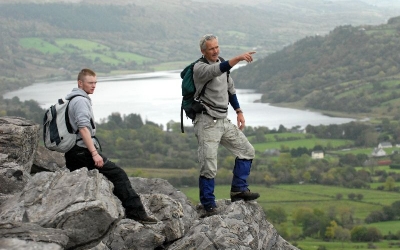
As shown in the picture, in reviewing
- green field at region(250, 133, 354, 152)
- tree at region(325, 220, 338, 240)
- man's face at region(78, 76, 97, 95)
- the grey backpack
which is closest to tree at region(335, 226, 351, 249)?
tree at region(325, 220, 338, 240)

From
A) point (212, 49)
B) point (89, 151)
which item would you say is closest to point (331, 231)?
point (212, 49)

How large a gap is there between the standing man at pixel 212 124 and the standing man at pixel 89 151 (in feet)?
5.21

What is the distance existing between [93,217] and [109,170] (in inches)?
67.5

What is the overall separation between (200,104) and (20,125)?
3.59m

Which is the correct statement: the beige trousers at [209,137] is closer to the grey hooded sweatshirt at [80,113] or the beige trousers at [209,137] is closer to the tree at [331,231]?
the grey hooded sweatshirt at [80,113]

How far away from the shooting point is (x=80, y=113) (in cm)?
1162

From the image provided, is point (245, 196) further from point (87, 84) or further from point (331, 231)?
point (331, 231)

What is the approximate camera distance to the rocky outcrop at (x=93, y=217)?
34.4ft

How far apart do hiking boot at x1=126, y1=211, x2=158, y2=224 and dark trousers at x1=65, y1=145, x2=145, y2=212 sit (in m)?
0.15

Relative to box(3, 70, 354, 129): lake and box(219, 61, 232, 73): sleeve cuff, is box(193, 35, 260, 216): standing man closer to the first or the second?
box(219, 61, 232, 73): sleeve cuff

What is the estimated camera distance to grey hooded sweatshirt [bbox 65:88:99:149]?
11.6 meters

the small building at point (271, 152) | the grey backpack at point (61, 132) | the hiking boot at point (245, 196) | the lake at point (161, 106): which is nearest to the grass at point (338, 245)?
the small building at point (271, 152)

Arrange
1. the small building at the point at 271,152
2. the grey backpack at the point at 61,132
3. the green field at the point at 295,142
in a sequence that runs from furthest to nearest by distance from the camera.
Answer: the green field at the point at 295,142 → the small building at the point at 271,152 → the grey backpack at the point at 61,132

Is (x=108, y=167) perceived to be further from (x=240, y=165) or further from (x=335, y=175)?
(x=335, y=175)
